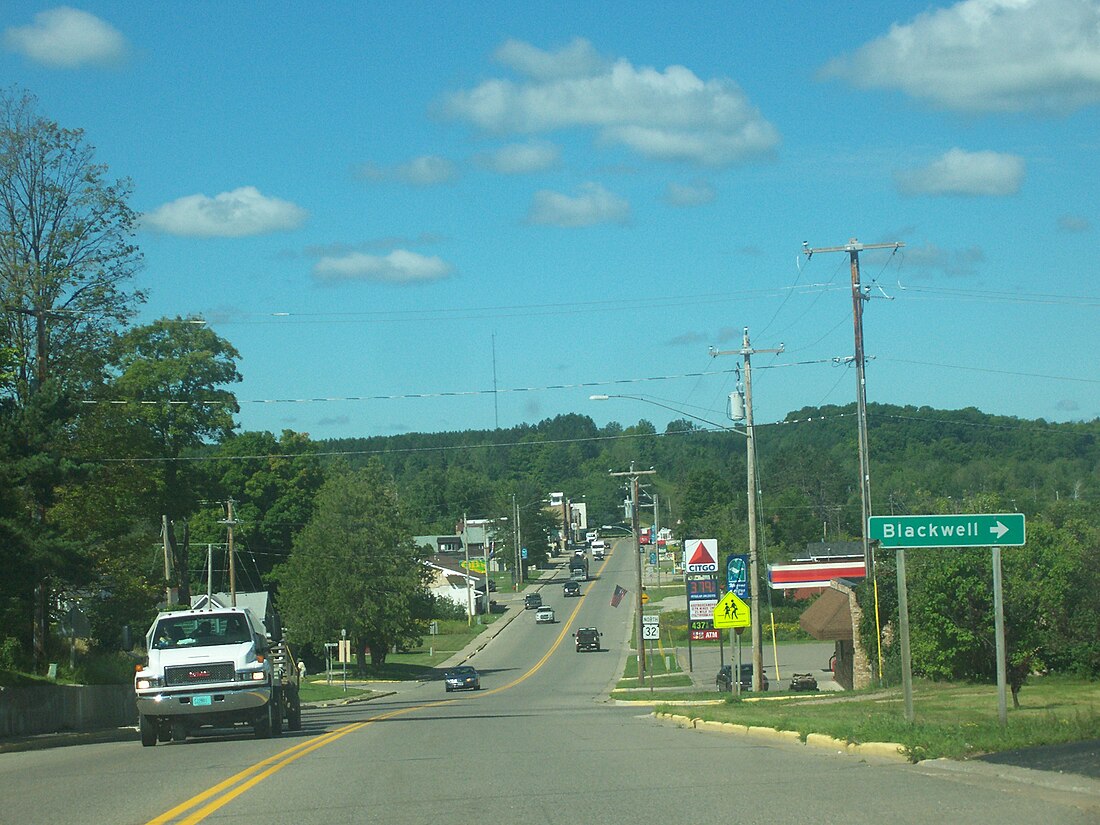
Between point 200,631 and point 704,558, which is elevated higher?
point 704,558

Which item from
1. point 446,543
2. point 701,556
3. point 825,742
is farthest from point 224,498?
point 446,543

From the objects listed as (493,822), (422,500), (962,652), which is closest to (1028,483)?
(962,652)

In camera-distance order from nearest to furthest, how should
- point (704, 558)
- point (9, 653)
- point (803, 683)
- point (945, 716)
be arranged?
1. point (945, 716)
2. point (9, 653)
3. point (704, 558)
4. point (803, 683)

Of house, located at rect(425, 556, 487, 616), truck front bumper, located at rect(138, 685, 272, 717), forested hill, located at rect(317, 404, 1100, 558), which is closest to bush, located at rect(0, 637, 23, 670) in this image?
truck front bumper, located at rect(138, 685, 272, 717)

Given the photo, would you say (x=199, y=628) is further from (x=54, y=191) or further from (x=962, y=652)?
(x=54, y=191)

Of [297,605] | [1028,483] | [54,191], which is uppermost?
[54,191]

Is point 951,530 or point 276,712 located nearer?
point 951,530

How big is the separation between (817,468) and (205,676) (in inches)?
5452

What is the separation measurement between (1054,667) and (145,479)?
2921cm

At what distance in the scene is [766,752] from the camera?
48.3 feet

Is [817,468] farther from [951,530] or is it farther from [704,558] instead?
[951,530]

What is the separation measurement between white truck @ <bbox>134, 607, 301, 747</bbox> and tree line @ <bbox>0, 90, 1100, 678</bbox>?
363 inches

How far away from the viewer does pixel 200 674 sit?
19.0m

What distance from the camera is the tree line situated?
1086 inches
